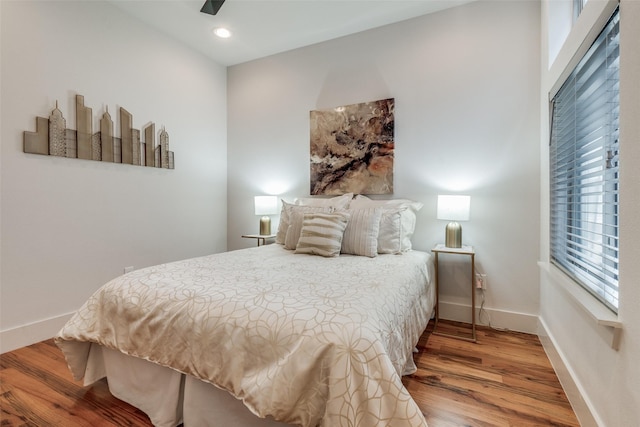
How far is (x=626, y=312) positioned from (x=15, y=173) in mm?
3504

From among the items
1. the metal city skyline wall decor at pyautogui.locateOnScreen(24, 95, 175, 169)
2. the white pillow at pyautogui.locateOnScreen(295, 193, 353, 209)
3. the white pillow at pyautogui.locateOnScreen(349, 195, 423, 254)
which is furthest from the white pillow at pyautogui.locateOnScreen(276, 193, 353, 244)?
the metal city skyline wall decor at pyautogui.locateOnScreen(24, 95, 175, 169)

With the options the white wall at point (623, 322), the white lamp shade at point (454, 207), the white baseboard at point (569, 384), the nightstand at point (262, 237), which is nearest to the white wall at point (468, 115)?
the white lamp shade at point (454, 207)

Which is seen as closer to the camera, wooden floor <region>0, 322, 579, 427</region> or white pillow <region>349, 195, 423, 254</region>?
wooden floor <region>0, 322, 579, 427</region>

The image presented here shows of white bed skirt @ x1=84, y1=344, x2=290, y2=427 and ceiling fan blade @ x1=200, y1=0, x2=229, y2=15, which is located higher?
ceiling fan blade @ x1=200, y1=0, x2=229, y2=15

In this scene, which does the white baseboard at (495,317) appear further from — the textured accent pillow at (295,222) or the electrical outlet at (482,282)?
the textured accent pillow at (295,222)

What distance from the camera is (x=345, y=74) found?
3178 mm

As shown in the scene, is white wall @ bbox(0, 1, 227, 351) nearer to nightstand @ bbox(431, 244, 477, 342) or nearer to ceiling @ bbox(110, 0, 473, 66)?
ceiling @ bbox(110, 0, 473, 66)

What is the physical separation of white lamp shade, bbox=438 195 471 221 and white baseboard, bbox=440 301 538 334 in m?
0.84

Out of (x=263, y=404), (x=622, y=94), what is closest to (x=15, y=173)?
(x=263, y=404)

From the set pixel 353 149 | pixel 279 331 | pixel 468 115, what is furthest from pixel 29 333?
pixel 468 115

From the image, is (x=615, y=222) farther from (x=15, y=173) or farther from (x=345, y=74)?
(x=15, y=173)

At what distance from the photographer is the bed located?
3.19 ft

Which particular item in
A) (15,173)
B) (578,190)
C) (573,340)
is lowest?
(573,340)

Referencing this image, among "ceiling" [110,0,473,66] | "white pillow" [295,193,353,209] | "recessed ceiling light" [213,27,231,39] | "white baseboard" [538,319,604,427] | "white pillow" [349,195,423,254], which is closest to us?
"white baseboard" [538,319,604,427]
